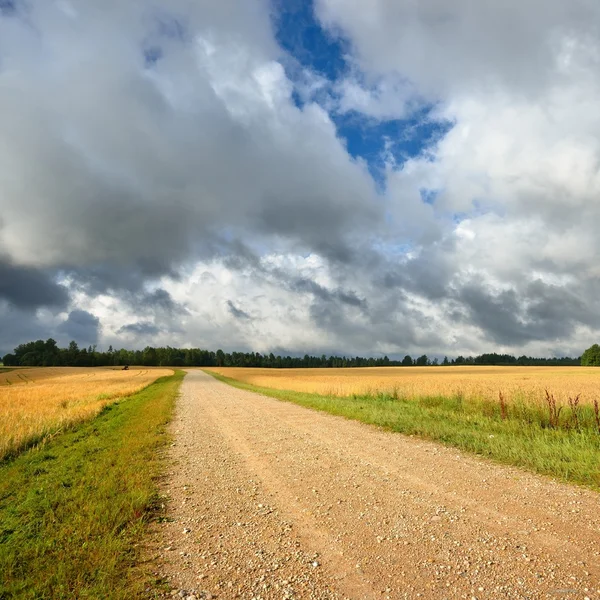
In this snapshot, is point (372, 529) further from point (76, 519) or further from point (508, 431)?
point (508, 431)

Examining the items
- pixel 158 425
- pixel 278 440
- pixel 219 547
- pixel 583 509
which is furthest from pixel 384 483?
pixel 158 425

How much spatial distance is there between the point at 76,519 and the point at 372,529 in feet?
14.2

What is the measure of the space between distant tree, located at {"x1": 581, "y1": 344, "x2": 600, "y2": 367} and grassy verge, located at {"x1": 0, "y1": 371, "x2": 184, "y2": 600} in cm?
15520

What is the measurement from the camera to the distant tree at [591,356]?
129 m

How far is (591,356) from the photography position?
432 feet

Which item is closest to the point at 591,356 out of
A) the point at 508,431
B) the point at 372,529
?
the point at 508,431

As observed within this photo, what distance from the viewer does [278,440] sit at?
11898 millimetres

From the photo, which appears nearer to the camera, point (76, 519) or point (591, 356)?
point (76, 519)

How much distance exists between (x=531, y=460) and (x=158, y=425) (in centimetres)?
1246

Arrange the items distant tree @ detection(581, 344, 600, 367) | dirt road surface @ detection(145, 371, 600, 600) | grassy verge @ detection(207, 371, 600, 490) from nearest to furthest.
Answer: dirt road surface @ detection(145, 371, 600, 600) < grassy verge @ detection(207, 371, 600, 490) < distant tree @ detection(581, 344, 600, 367)

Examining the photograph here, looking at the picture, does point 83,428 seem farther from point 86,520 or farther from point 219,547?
point 219,547

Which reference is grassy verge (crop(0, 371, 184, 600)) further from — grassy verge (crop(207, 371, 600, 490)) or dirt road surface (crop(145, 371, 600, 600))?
grassy verge (crop(207, 371, 600, 490))

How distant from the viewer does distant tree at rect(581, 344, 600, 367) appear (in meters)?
129

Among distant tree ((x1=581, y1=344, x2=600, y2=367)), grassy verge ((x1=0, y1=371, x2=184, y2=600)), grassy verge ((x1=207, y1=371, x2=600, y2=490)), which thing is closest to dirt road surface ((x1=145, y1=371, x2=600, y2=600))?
grassy verge ((x1=0, y1=371, x2=184, y2=600))
